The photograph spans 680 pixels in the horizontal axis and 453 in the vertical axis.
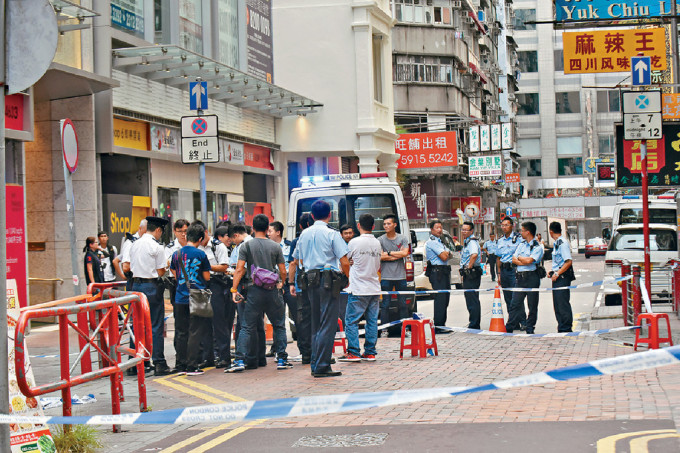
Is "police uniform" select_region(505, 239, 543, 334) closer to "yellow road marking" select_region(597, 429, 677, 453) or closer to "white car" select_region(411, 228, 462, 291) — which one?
"white car" select_region(411, 228, 462, 291)

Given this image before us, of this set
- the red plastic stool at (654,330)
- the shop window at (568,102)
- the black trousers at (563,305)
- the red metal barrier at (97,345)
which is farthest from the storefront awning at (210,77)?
the shop window at (568,102)

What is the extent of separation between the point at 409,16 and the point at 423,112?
517cm

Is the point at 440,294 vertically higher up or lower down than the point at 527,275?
lower down

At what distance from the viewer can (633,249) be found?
71.8 feet

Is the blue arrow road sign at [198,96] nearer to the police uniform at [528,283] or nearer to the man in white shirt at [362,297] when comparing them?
the man in white shirt at [362,297]

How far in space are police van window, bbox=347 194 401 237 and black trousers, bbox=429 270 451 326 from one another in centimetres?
121

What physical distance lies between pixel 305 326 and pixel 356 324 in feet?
2.08

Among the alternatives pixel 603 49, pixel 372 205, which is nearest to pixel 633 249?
pixel 603 49

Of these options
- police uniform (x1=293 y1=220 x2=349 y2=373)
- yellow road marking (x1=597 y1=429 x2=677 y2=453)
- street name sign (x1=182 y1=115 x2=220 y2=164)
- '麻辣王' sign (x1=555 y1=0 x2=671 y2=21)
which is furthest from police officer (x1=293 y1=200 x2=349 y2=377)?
'麻辣王' sign (x1=555 y1=0 x2=671 y2=21)

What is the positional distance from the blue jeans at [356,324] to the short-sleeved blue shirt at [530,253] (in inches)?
152

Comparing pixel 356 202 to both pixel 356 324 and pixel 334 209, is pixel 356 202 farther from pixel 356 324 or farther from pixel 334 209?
pixel 356 324

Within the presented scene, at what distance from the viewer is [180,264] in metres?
11.6

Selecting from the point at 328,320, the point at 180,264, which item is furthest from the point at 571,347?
the point at 180,264

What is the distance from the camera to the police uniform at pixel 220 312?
12.2 m
